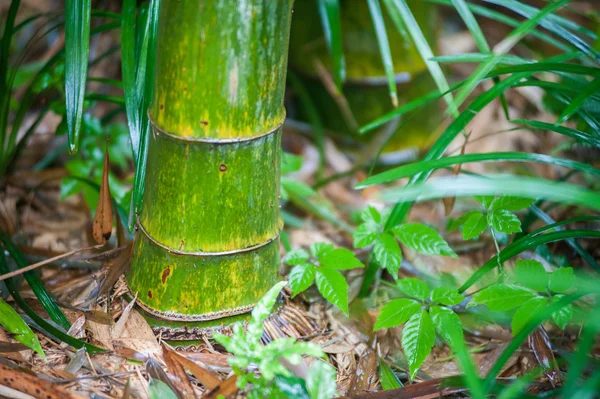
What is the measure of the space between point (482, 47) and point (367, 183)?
476mm

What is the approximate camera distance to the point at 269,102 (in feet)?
2.99

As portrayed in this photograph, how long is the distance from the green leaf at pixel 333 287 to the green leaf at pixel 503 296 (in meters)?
0.23

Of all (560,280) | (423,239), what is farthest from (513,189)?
(423,239)

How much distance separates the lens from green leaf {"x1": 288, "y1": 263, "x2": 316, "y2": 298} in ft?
3.52

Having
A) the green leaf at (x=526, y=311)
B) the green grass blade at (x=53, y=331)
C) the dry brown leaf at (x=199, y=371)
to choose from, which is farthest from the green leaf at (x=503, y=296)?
the green grass blade at (x=53, y=331)

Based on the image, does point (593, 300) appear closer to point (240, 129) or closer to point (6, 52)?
point (240, 129)

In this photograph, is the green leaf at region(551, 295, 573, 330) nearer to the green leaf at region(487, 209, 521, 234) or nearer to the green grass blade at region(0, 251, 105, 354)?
the green leaf at region(487, 209, 521, 234)

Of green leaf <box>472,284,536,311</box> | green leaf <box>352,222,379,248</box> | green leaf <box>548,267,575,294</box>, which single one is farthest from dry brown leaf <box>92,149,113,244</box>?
green leaf <box>548,267,575,294</box>

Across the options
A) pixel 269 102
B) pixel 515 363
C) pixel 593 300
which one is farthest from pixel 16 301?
pixel 593 300

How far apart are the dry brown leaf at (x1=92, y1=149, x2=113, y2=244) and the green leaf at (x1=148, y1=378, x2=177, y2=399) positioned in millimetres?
349

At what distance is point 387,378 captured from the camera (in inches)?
41.4

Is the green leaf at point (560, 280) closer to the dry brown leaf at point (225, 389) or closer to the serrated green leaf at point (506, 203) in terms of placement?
the serrated green leaf at point (506, 203)

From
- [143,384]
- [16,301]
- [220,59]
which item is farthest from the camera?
[16,301]

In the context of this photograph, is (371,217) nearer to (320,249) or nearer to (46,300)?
(320,249)
